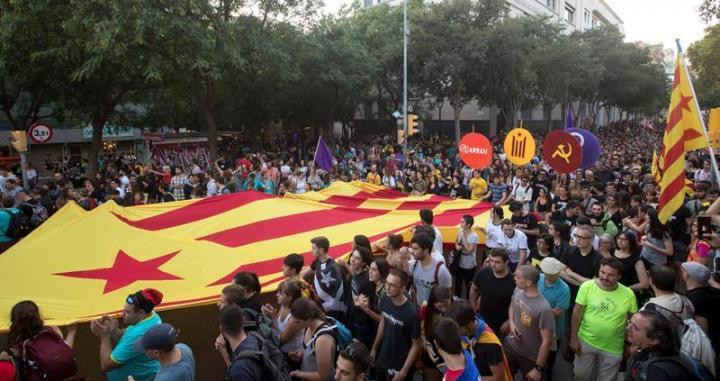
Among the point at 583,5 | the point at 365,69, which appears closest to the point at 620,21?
the point at 583,5

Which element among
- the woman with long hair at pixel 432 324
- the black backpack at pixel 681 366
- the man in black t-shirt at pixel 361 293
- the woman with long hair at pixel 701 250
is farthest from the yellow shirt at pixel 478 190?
the black backpack at pixel 681 366

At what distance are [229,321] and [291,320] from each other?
60cm

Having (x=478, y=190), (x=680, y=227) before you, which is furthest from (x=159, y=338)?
(x=478, y=190)

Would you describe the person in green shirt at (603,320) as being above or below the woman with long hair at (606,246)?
below

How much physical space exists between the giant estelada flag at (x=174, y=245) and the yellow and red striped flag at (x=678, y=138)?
2932 millimetres

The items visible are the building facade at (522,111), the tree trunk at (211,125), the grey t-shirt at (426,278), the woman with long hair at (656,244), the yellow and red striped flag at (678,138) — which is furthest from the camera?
the building facade at (522,111)

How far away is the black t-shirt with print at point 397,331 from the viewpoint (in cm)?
424

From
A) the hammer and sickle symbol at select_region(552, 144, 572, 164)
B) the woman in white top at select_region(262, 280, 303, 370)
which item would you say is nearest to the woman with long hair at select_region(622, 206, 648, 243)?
the hammer and sickle symbol at select_region(552, 144, 572, 164)

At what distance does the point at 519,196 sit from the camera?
32.8 ft

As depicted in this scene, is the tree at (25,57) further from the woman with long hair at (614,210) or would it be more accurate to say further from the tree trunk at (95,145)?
the woman with long hair at (614,210)

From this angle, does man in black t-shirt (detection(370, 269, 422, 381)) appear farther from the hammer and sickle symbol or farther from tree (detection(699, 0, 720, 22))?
tree (detection(699, 0, 720, 22))

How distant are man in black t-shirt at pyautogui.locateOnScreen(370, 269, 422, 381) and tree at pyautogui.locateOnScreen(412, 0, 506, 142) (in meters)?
25.6

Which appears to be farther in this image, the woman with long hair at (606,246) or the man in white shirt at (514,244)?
the man in white shirt at (514,244)

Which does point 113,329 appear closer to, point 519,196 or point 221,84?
point 519,196
